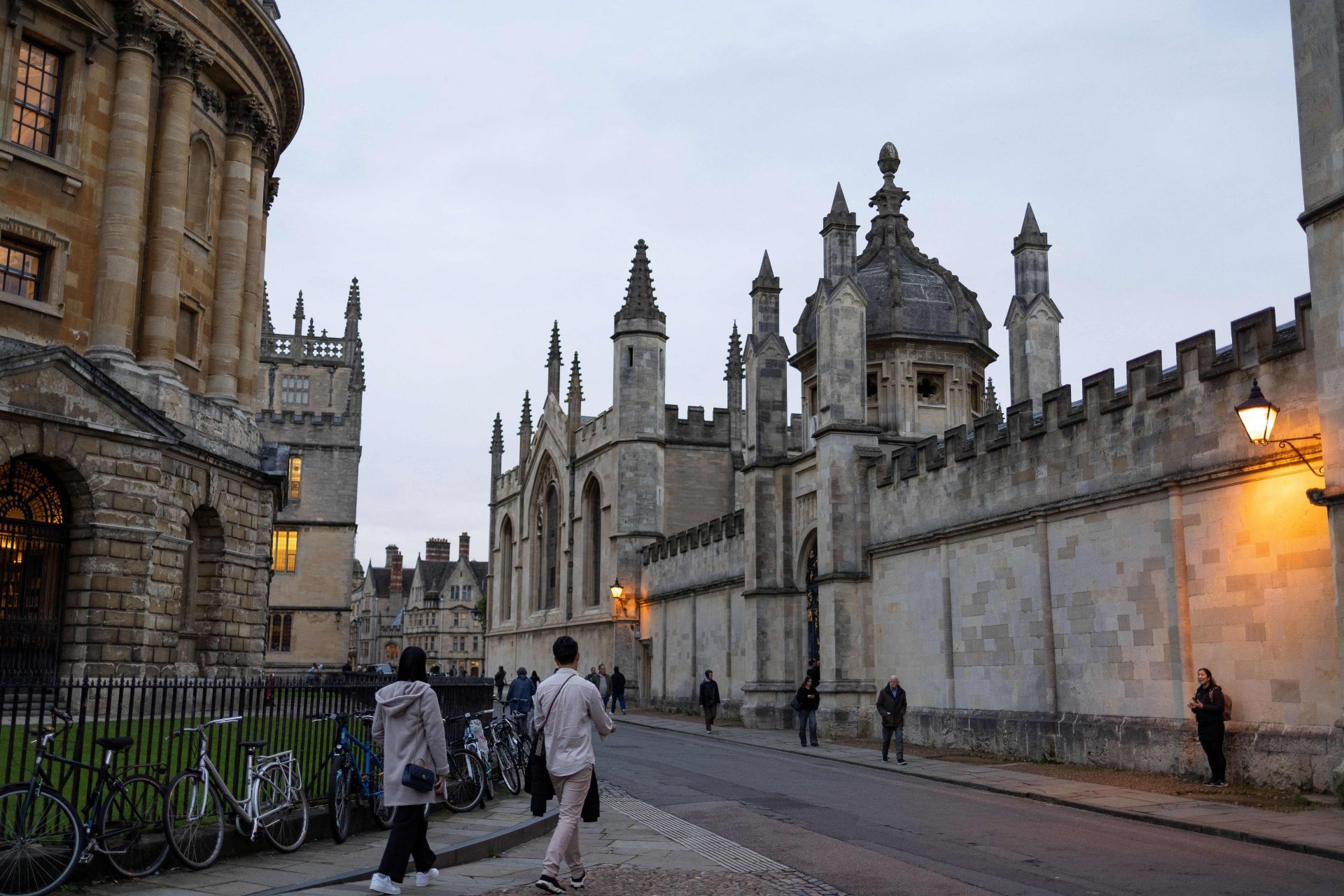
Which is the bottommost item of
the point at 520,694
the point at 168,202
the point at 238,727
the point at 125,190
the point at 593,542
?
the point at 520,694

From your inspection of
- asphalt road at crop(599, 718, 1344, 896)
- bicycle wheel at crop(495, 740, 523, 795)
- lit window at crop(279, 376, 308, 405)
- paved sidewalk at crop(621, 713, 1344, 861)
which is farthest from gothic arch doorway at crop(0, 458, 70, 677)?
lit window at crop(279, 376, 308, 405)

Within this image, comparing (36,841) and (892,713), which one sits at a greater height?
(892,713)

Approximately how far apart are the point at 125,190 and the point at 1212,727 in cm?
2029

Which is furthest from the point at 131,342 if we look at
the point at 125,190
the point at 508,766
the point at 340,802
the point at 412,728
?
the point at 412,728

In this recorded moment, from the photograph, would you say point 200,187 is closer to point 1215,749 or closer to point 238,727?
point 238,727

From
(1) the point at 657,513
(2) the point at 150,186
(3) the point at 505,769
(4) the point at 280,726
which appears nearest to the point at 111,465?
(2) the point at 150,186

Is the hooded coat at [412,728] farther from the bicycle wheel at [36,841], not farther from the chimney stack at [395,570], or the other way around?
the chimney stack at [395,570]

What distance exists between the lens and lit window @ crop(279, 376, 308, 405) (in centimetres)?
6881

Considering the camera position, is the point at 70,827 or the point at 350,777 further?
the point at 350,777

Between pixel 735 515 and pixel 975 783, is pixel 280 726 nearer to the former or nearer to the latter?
pixel 975 783

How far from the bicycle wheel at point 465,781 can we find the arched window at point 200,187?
16.9 m

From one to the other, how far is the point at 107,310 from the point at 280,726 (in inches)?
564

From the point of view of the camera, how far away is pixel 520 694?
74.4 feet

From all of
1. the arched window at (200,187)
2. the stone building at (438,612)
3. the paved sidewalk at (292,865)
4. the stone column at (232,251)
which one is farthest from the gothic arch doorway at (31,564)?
the stone building at (438,612)
